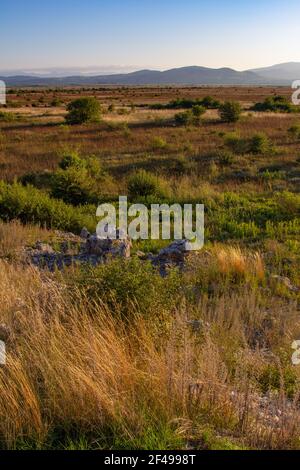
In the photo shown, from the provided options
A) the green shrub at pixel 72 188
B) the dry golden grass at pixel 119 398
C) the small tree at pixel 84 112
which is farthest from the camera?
the small tree at pixel 84 112

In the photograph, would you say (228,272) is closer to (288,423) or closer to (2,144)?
(288,423)

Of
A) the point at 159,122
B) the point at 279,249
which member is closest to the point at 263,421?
the point at 279,249

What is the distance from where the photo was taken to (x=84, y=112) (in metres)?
35.2

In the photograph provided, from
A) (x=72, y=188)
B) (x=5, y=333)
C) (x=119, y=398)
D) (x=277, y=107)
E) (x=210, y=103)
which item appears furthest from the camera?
(x=210, y=103)

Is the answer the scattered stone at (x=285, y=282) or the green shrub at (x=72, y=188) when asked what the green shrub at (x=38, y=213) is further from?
the scattered stone at (x=285, y=282)

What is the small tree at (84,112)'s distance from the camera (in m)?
35.2

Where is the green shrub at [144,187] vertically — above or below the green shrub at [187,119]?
below

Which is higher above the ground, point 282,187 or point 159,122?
point 159,122

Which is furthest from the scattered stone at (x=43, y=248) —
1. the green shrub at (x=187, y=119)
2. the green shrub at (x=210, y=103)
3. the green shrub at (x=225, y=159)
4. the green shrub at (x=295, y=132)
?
the green shrub at (x=210, y=103)

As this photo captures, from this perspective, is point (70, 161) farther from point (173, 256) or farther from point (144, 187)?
point (173, 256)

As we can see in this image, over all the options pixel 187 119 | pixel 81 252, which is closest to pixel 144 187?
pixel 81 252

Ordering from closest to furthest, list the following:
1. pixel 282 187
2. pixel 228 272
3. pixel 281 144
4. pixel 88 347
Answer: pixel 88 347
pixel 228 272
pixel 282 187
pixel 281 144

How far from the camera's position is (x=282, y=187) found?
47.1 feet

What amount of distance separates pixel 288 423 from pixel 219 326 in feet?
6.29
